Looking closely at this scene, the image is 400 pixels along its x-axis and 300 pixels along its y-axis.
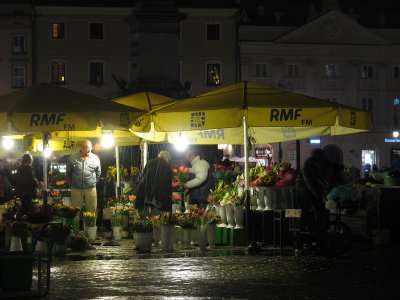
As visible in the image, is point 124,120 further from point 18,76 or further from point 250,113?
point 18,76

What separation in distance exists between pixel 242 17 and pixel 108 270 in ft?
210

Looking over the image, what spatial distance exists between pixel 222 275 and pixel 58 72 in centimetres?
6000

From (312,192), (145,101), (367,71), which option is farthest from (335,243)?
(367,71)

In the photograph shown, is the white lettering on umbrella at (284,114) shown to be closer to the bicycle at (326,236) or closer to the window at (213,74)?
the bicycle at (326,236)

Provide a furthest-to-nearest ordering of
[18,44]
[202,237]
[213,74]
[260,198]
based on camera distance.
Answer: [213,74]
[18,44]
[260,198]
[202,237]

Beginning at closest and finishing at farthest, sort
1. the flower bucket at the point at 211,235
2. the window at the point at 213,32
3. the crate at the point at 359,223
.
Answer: the flower bucket at the point at 211,235, the crate at the point at 359,223, the window at the point at 213,32

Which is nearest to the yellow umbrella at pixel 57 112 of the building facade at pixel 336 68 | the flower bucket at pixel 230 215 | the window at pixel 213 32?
the flower bucket at pixel 230 215

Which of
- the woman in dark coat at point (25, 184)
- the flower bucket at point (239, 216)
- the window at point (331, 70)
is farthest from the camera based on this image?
the window at point (331, 70)

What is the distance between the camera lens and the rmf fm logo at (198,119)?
18.0 metres

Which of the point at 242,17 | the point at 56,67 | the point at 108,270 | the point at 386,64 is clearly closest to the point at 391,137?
the point at 386,64

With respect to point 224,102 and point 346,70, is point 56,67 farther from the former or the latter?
point 224,102

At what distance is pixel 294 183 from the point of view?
1956 cm

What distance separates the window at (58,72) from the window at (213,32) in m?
10.6

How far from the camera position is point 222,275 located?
14727mm
